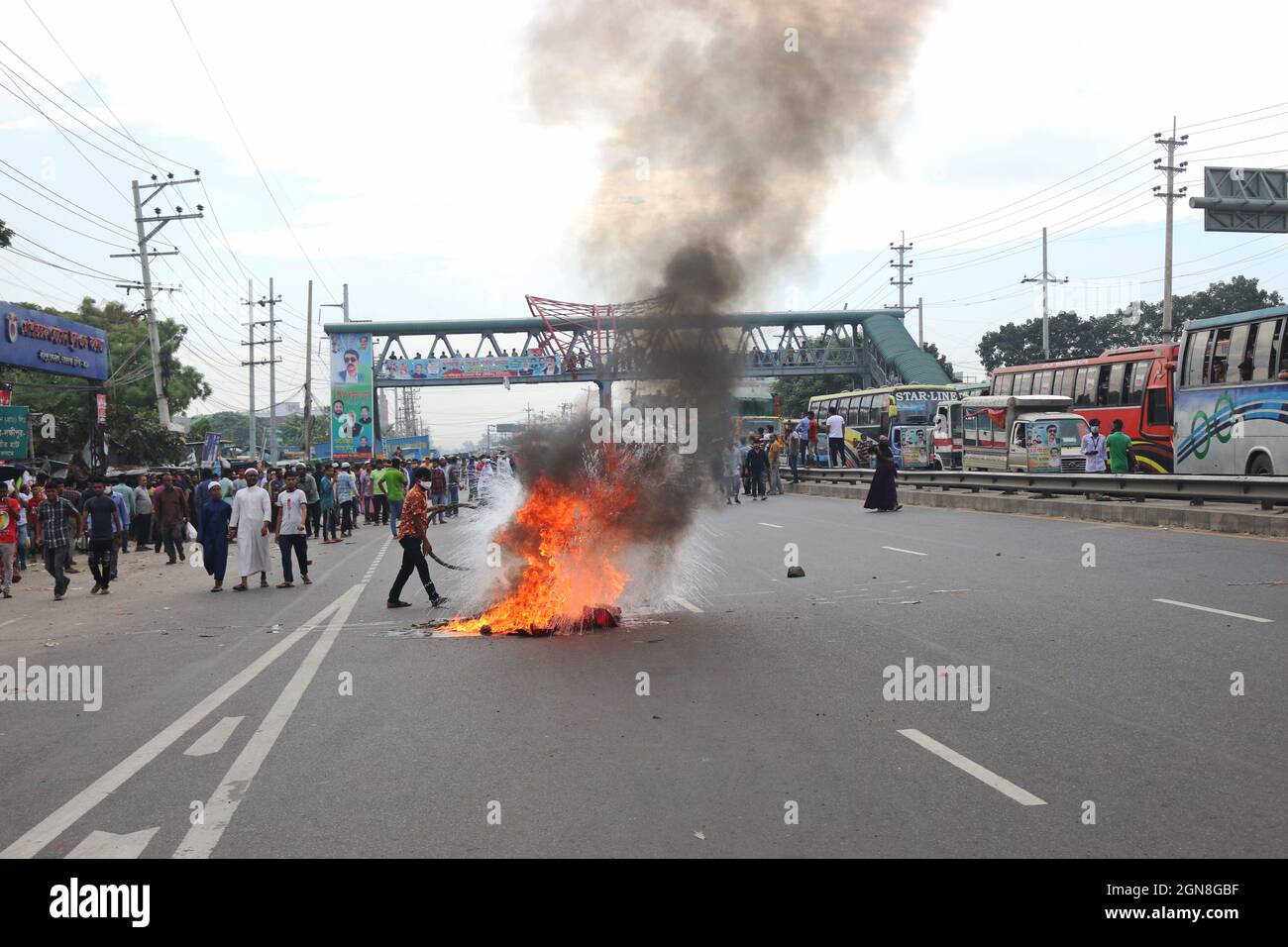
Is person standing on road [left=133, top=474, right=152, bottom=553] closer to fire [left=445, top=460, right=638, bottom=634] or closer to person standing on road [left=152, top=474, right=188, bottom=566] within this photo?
person standing on road [left=152, top=474, right=188, bottom=566]

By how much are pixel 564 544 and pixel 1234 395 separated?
18.5 metres

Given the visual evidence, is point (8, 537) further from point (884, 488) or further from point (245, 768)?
point (884, 488)

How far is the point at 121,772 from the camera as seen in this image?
20.0ft

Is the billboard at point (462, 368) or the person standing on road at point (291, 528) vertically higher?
the billboard at point (462, 368)

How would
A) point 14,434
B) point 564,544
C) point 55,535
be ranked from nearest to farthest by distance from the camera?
point 564,544
point 55,535
point 14,434

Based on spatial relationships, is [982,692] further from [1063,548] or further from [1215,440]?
[1215,440]

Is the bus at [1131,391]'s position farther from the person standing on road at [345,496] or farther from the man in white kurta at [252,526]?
the man in white kurta at [252,526]

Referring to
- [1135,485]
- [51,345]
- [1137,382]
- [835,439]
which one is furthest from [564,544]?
[835,439]

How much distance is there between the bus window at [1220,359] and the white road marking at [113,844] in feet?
78.6

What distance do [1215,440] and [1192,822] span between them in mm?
21406

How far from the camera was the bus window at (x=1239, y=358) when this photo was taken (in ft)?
74.6

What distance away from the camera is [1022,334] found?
273 feet

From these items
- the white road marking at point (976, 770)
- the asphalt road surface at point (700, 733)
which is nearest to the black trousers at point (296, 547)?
the asphalt road surface at point (700, 733)
